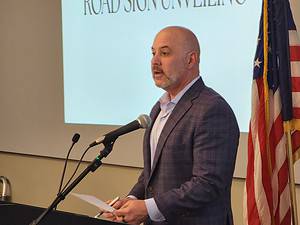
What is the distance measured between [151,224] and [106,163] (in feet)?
5.06

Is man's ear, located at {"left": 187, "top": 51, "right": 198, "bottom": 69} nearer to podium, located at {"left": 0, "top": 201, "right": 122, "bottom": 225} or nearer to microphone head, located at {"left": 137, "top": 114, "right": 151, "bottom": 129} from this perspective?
microphone head, located at {"left": 137, "top": 114, "right": 151, "bottom": 129}

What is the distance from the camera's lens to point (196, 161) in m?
2.03

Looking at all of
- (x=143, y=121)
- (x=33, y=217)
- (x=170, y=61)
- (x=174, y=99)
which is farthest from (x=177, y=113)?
(x=33, y=217)

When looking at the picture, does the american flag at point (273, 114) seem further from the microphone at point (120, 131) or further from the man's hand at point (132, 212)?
the microphone at point (120, 131)

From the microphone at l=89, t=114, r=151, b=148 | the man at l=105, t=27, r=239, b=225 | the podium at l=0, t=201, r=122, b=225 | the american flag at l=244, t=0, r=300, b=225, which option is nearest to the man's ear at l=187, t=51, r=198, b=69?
the man at l=105, t=27, r=239, b=225

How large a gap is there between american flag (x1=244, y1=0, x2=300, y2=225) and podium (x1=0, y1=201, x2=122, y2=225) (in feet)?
3.10

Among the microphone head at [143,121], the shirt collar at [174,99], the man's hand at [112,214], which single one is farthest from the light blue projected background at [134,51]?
the microphone head at [143,121]

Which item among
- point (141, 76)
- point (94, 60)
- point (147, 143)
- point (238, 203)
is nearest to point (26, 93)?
point (94, 60)

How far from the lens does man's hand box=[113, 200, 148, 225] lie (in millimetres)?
1968

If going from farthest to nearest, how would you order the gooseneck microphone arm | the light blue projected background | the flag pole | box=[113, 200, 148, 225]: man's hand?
the light blue projected background < the flag pole < box=[113, 200, 148, 225]: man's hand < the gooseneck microphone arm

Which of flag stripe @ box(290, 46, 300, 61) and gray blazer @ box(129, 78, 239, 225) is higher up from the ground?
flag stripe @ box(290, 46, 300, 61)

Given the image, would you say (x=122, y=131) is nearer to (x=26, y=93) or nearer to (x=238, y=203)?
(x=238, y=203)

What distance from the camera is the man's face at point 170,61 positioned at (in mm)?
2129

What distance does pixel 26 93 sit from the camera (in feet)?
13.6
